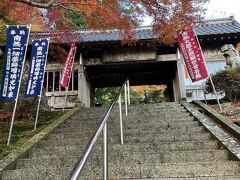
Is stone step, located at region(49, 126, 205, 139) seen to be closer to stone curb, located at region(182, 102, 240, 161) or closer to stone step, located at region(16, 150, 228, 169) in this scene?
stone curb, located at region(182, 102, 240, 161)

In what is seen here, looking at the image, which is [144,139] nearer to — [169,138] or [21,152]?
[169,138]

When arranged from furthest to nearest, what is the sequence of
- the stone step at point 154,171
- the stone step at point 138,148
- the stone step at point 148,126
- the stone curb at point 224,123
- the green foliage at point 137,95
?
the green foliage at point 137,95, the stone step at point 148,126, the stone curb at point 224,123, the stone step at point 138,148, the stone step at point 154,171

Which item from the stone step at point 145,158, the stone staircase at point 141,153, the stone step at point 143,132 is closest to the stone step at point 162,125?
the stone staircase at point 141,153

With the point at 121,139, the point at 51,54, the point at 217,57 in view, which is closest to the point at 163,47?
the point at 217,57

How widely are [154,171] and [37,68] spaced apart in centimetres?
557

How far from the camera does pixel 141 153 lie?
5.30 metres

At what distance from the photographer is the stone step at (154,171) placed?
14.9 feet

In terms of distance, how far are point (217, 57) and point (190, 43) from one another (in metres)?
4.54

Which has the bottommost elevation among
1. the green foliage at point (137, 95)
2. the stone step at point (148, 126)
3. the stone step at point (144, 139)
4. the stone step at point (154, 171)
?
the stone step at point (154, 171)

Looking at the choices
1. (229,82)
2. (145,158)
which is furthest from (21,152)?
(229,82)

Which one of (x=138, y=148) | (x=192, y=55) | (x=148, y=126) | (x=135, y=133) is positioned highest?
(x=192, y=55)

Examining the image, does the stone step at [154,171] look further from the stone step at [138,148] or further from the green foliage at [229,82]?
the green foliage at [229,82]

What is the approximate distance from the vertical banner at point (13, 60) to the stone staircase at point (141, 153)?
1.63m

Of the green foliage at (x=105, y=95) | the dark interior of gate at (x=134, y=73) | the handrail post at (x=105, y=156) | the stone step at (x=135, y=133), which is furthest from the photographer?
the green foliage at (x=105, y=95)
